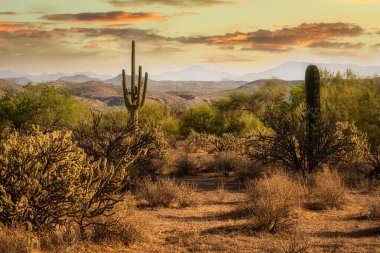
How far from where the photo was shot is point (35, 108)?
34.3 m

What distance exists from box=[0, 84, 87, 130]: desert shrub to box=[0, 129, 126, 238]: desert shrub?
24818 millimetres

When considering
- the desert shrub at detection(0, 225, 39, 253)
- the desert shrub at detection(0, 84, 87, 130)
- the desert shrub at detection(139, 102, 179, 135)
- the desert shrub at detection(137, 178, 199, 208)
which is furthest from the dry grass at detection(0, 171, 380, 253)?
the desert shrub at detection(139, 102, 179, 135)

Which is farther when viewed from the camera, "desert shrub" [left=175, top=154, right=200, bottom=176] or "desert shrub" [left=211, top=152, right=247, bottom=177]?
"desert shrub" [left=175, top=154, right=200, bottom=176]

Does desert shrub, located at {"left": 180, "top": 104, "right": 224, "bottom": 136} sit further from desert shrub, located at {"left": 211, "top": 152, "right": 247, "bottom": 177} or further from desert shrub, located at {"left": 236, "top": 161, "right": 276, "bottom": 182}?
desert shrub, located at {"left": 236, "top": 161, "right": 276, "bottom": 182}

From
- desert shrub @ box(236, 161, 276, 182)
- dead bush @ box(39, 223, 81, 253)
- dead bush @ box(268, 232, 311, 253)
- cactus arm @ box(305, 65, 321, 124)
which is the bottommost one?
desert shrub @ box(236, 161, 276, 182)

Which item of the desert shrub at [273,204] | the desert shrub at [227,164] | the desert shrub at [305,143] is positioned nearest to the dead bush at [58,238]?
the desert shrub at [273,204]

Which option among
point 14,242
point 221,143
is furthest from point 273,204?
point 221,143

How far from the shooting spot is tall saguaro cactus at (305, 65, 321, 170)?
56.4 ft

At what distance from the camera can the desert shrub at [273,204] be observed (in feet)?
33.7

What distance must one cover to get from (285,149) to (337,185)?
372 cm

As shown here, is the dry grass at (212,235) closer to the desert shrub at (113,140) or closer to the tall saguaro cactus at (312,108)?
the desert shrub at (113,140)

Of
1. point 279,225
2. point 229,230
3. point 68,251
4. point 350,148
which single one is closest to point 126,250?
point 68,251

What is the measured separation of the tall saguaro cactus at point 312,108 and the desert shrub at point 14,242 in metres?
11.9

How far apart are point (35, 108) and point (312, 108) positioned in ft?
74.4
